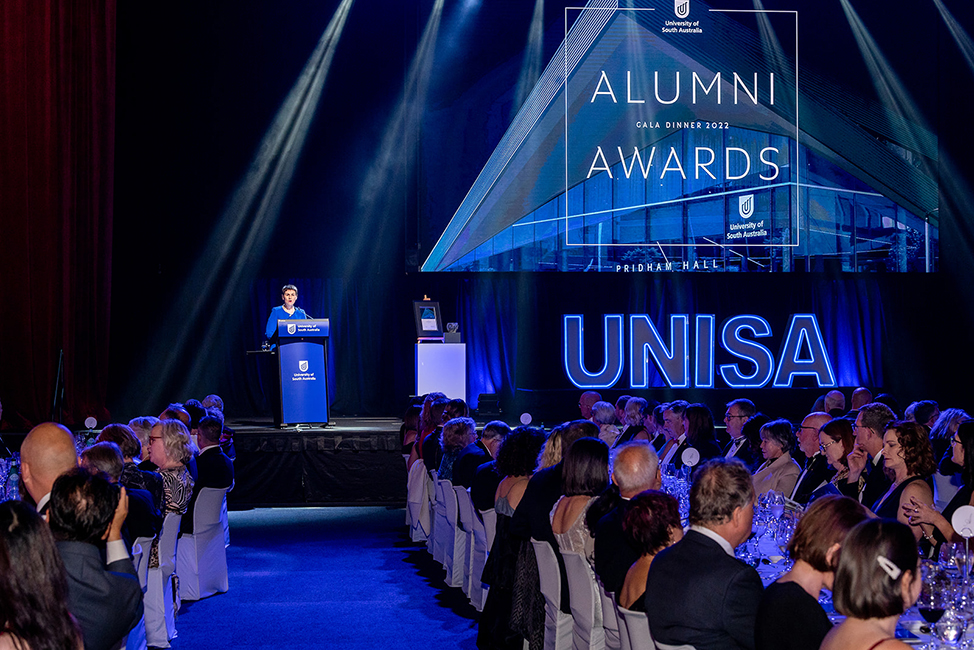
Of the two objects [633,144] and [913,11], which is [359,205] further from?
[913,11]

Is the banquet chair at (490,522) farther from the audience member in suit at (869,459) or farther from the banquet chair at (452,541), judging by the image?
the audience member in suit at (869,459)

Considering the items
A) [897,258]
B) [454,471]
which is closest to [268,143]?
[454,471]

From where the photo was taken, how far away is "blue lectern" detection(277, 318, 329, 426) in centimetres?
994

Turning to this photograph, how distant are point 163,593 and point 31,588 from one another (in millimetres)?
4020

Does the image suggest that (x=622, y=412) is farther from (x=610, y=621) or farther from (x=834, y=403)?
(x=610, y=621)

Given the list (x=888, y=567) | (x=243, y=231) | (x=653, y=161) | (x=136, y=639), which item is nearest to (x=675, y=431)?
(x=136, y=639)

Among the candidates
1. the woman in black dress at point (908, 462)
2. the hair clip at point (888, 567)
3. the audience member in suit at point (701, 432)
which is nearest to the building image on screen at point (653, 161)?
the audience member in suit at point (701, 432)

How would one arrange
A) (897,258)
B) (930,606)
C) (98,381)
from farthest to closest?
(897,258), (98,381), (930,606)

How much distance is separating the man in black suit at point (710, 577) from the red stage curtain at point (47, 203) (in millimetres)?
9764

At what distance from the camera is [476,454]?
21.3 ft

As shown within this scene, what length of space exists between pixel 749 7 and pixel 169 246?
7.89 metres

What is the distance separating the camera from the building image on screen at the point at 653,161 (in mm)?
12055

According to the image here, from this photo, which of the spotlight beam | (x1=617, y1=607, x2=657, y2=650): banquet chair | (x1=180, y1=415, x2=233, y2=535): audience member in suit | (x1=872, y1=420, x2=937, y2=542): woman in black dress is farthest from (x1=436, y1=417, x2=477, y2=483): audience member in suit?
the spotlight beam

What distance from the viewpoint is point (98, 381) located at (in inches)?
462
